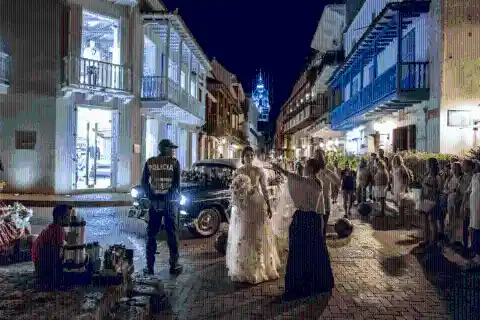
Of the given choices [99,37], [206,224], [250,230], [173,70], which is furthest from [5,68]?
[250,230]

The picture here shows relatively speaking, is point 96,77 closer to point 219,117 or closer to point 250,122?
point 219,117

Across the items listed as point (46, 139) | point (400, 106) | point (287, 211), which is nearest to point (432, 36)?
point (400, 106)

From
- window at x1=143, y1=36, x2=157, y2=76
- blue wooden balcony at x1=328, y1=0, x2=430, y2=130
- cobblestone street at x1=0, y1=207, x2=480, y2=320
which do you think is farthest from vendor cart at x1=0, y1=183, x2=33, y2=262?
window at x1=143, y1=36, x2=157, y2=76

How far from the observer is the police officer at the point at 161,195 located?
7.25 meters

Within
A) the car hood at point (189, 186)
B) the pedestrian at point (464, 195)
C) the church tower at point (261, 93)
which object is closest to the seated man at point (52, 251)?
the car hood at point (189, 186)

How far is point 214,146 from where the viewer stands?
42.6 metres

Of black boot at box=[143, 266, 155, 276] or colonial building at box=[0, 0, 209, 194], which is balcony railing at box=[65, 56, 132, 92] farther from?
black boot at box=[143, 266, 155, 276]

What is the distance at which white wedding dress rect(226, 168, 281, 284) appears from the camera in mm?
6836

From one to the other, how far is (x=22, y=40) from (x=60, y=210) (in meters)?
13.0

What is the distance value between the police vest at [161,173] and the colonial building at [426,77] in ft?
35.7

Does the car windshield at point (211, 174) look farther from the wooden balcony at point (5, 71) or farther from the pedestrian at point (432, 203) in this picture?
the wooden balcony at point (5, 71)

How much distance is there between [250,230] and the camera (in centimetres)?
695

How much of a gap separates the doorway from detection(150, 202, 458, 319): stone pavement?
10687mm

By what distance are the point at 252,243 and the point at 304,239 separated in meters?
0.95
